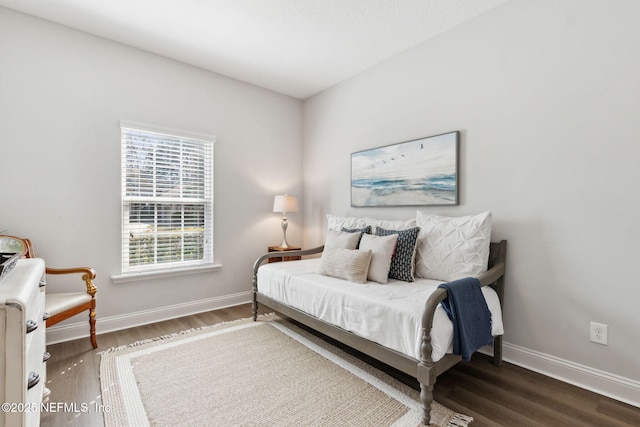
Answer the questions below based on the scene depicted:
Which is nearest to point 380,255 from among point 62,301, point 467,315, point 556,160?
point 467,315

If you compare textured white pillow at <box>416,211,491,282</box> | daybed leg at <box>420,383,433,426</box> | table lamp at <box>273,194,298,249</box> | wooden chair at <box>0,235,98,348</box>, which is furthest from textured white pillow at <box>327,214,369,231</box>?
wooden chair at <box>0,235,98,348</box>

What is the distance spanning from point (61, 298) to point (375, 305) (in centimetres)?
241

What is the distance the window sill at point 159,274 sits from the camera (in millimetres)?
2963

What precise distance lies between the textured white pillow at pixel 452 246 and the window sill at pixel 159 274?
91.4 inches

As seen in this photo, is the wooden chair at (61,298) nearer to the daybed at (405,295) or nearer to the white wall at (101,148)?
the white wall at (101,148)

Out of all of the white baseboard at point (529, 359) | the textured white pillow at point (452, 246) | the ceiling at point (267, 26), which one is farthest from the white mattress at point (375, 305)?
the ceiling at point (267, 26)

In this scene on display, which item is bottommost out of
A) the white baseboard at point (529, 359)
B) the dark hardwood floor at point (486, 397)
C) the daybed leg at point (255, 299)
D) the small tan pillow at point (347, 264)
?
the dark hardwood floor at point (486, 397)

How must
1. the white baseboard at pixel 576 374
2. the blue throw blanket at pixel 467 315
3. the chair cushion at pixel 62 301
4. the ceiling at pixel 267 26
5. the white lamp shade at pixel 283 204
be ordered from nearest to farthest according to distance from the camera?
1. the blue throw blanket at pixel 467 315
2. the white baseboard at pixel 576 374
3. the chair cushion at pixel 62 301
4. the ceiling at pixel 267 26
5. the white lamp shade at pixel 283 204

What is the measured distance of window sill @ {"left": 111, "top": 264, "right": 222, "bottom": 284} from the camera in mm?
2963

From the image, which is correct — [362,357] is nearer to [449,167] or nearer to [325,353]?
[325,353]

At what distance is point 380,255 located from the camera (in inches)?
99.1

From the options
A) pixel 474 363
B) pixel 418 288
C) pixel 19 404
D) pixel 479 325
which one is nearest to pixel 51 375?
pixel 19 404

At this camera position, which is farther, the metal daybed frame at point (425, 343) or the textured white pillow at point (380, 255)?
the textured white pillow at point (380, 255)

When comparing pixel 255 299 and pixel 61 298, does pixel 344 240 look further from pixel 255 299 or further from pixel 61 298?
pixel 61 298
